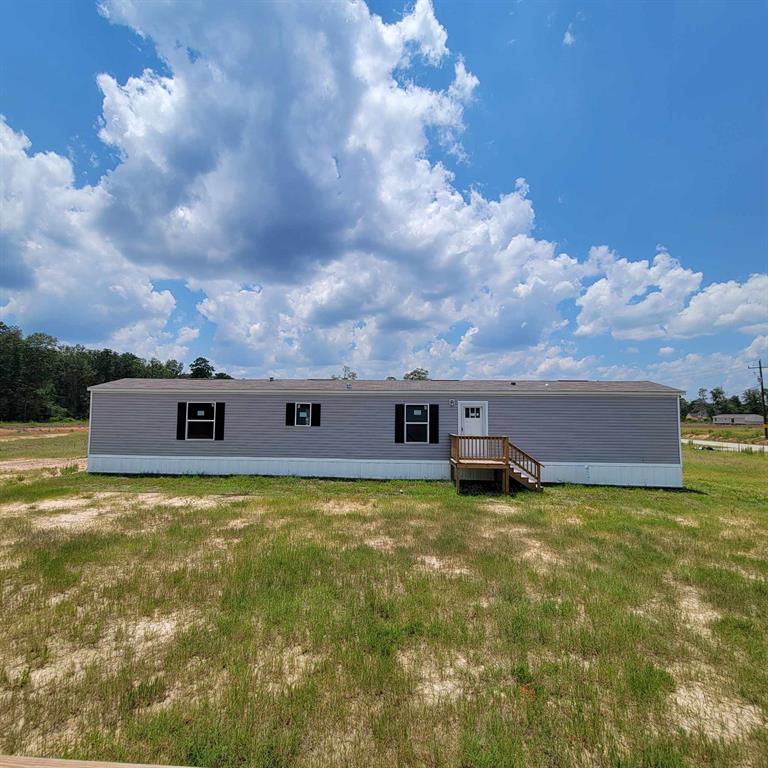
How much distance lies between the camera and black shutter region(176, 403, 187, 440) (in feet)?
46.2

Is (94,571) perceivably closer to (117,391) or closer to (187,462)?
(187,462)

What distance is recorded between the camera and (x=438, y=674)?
131 inches

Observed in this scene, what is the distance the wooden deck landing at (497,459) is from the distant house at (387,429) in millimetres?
63

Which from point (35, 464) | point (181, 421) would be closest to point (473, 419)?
point (181, 421)

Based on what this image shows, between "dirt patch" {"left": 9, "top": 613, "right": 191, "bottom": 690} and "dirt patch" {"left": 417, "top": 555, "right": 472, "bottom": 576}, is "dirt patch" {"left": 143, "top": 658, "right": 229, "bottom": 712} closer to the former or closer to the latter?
"dirt patch" {"left": 9, "top": 613, "right": 191, "bottom": 690}

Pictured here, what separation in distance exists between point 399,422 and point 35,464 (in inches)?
572

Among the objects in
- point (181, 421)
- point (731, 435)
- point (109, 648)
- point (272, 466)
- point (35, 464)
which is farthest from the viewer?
point (731, 435)

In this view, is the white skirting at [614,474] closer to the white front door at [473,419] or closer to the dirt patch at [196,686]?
the white front door at [473,419]

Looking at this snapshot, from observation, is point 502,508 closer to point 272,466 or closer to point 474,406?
point 474,406

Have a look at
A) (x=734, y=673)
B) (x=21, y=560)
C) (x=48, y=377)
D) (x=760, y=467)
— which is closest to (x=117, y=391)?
(x=21, y=560)

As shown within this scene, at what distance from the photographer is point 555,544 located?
22.2ft

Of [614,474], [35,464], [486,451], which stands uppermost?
[486,451]

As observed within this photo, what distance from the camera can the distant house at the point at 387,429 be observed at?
511 inches

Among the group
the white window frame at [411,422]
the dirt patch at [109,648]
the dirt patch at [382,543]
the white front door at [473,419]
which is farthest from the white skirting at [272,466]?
the dirt patch at [109,648]
